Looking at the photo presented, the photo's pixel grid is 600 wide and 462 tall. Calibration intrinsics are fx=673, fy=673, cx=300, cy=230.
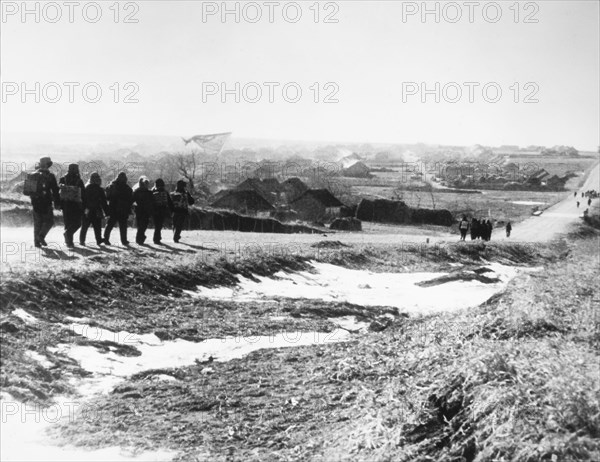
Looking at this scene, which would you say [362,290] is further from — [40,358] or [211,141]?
[211,141]

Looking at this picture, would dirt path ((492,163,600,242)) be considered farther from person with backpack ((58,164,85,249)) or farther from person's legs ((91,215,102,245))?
person with backpack ((58,164,85,249))

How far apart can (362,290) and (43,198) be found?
7089 millimetres

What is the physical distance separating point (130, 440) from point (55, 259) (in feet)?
21.0

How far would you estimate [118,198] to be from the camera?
1546 cm

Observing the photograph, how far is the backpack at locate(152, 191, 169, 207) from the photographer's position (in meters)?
16.6

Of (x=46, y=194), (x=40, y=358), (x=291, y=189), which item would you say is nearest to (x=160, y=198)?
(x=46, y=194)

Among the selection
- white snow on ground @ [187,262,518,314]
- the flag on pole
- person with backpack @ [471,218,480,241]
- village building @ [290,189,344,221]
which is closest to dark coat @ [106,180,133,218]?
white snow on ground @ [187,262,518,314]

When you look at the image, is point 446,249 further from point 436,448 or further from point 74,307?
point 436,448

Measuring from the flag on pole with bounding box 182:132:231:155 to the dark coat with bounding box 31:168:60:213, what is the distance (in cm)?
7803

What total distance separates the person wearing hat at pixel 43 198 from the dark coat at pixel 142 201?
2984 mm

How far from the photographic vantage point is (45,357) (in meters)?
7.76

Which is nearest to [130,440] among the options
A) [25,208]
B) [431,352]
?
[431,352]

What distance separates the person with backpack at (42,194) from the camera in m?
12.8

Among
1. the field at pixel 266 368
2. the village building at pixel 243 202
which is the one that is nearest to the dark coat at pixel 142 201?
the field at pixel 266 368
